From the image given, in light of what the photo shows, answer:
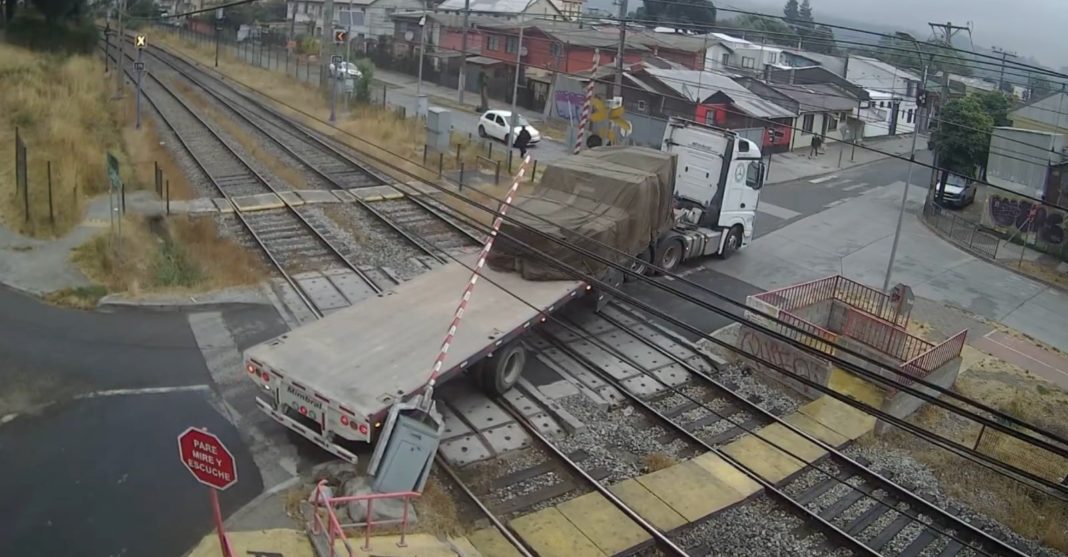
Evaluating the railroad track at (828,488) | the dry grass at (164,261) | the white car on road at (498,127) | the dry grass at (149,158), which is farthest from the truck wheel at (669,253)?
the white car on road at (498,127)

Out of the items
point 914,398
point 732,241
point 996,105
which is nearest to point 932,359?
point 914,398

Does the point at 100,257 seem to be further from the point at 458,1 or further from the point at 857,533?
the point at 458,1

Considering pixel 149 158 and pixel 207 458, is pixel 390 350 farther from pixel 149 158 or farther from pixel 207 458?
pixel 149 158

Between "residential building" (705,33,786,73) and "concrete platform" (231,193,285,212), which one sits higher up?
"residential building" (705,33,786,73)

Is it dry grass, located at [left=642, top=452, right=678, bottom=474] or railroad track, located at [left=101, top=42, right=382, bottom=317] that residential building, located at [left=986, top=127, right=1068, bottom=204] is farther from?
dry grass, located at [left=642, top=452, right=678, bottom=474]

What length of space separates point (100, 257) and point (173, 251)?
4.28 feet

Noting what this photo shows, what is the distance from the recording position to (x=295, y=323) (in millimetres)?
13695

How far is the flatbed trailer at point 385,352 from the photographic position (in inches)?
369

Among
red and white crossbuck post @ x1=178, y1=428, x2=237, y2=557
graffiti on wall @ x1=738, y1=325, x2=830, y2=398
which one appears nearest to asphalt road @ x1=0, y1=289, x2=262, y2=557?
red and white crossbuck post @ x1=178, y1=428, x2=237, y2=557

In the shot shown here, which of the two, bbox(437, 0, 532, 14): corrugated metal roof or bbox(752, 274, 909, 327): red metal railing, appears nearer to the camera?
bbox(752, 274, 909, 327): red metal railing

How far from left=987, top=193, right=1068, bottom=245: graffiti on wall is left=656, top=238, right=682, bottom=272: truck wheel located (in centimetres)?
1464

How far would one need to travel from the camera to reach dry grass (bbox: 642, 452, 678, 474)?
35.4 ft

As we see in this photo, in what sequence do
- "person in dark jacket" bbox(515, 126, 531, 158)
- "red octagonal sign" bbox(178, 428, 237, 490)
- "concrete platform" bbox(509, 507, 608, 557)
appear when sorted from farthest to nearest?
1. "person in dark jacket" bbox(515, 126, 531, 158)
2. "concrete platform" bbox(509, 507, 608, 557)
3. "red octagonal sign" bbox(178, 428, 237, 490)

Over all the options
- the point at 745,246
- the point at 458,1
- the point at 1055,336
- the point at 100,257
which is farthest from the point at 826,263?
the point at 458,1
